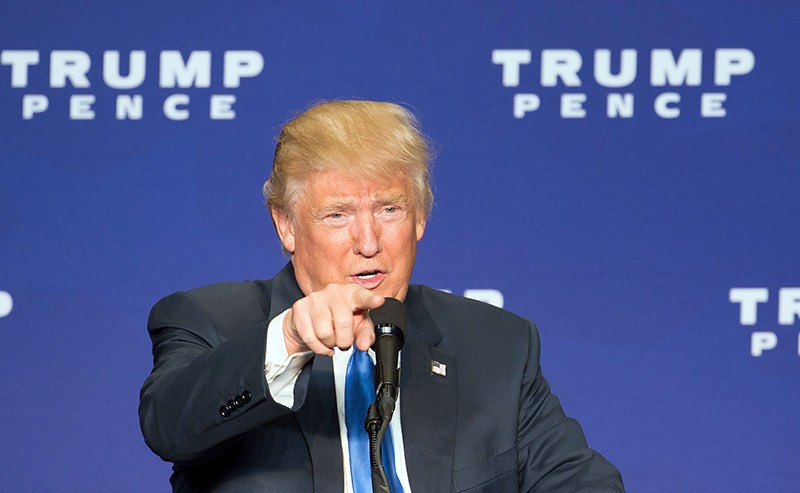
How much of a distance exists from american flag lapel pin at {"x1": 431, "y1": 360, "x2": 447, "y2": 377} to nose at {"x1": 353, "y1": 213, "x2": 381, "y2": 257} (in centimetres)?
27

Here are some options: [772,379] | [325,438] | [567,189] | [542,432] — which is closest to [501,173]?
[567,189]

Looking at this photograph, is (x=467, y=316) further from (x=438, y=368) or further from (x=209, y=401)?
(x=209, y=401)

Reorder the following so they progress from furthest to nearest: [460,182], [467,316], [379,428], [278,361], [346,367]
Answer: [460,182] < [467,316] < [346,367] < [278,361] < [379,428]

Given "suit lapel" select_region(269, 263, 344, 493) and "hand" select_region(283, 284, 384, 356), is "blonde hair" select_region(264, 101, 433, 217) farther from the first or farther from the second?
"hand" select_region(283, 284, 384, 356)

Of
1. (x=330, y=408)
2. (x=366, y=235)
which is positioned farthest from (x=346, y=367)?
(x=366, y=235)

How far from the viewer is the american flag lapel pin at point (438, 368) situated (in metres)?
2.28

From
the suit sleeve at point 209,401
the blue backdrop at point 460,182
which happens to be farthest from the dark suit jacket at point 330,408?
the blue backdrop at point 460,182

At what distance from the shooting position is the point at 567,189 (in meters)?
3.59

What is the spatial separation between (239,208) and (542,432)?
154 centimetres

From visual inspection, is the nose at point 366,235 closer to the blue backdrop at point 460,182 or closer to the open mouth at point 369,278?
the open mouth at point 369,278

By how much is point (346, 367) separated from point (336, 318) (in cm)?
57

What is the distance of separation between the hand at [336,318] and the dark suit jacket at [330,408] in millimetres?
146

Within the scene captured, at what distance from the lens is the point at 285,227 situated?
2287 millimetres

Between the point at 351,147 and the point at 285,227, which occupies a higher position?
the point at 351,147
